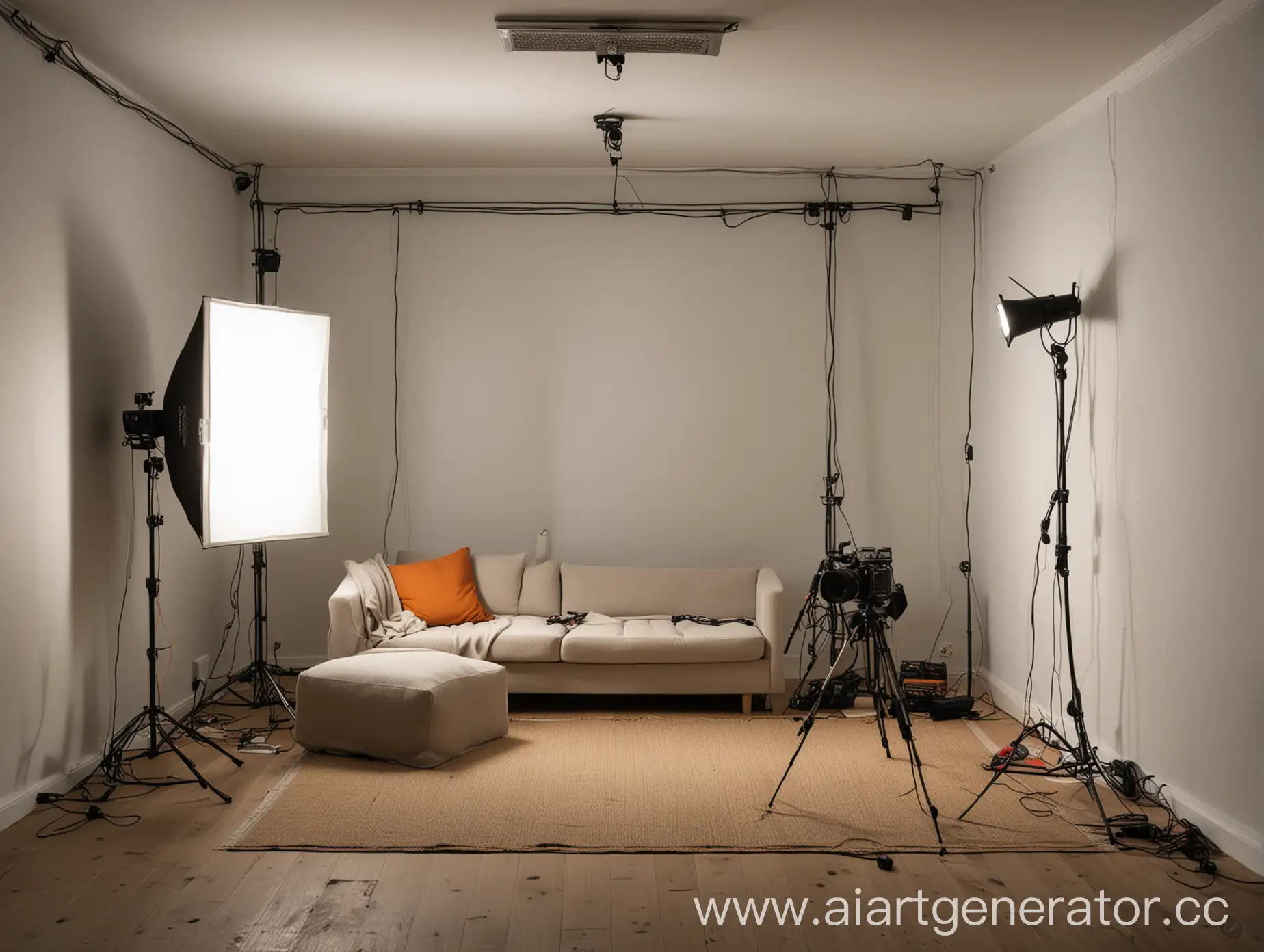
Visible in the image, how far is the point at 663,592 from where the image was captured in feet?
18.6

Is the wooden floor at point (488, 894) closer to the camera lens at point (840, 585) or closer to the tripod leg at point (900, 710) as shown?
the tripod leg at point (900, 710)

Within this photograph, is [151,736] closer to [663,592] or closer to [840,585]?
[663,592]

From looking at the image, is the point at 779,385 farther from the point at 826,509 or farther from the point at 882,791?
the point at 882,791

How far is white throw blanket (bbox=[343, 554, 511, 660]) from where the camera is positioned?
16.8 ft

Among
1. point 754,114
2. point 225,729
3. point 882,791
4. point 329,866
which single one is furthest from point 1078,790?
point 225,729

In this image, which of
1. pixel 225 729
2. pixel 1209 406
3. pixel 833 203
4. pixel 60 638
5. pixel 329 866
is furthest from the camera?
pixel 833 203

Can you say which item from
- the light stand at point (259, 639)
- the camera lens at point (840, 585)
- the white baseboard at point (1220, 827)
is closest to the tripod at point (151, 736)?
the light stand at point (259, 639)

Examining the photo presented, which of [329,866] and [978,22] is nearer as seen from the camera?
[329,866]

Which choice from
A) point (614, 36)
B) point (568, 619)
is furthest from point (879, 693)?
point (614, 36)

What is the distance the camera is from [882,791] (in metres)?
3.93

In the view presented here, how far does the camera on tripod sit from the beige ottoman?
1.61 m

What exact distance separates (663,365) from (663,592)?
4.26 ft

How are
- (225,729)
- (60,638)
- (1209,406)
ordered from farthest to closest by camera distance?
1. (225,729)
2. (60,638)
3. (1209,406)

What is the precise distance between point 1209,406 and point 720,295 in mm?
2965
